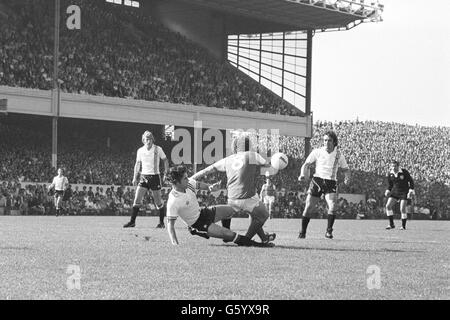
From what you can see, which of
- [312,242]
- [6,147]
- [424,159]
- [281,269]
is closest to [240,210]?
[312,242]

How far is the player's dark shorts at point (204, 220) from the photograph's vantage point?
13227 millimetres

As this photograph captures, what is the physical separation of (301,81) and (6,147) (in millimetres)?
23201

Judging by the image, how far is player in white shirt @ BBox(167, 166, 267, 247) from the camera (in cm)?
1295

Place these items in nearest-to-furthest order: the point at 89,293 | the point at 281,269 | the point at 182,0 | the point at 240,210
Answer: the point at 89,293 → the point at 281,269 → the point at 240,210 → the point at 182,0

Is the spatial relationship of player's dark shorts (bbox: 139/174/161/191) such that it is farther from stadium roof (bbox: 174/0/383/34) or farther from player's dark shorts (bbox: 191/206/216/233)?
stadium roof (bbox: 174/0/383/34)

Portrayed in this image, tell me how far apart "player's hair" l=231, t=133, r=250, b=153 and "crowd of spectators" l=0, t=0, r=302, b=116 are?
3174cm

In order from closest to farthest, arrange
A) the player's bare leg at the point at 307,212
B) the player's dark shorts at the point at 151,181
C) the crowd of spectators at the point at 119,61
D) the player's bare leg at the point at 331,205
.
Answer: the player's bare leg at the point at 307,212 → the player's bare leg at the point at 331,205 → the player's dark shorts at the point at 151,181 → the crowd of spectators at the point at 119,61

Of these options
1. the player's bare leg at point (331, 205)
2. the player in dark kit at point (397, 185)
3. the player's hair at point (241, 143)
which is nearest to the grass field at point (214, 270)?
the player's hair at point (241, 143)

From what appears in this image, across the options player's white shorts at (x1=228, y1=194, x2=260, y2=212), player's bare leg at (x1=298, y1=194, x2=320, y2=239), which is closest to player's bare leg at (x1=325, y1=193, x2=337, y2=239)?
player's bare leg at (x1=298, y1=194, x2=320, y2=239)

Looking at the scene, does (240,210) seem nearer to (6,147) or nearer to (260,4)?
(6,147)

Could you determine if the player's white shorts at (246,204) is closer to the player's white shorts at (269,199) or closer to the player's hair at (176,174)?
the player's hair at (176,174)

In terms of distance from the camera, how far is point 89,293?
297 inches

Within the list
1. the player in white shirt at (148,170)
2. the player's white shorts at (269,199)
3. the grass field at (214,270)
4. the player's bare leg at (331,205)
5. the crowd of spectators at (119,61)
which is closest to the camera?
the grass field at (214,270)

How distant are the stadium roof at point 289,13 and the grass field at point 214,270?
41971 mm
